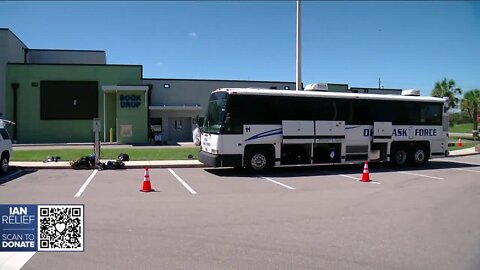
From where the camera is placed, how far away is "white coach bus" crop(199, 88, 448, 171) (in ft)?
47.4

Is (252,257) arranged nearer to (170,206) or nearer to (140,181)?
(170,206)

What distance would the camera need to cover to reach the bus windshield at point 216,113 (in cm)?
1443

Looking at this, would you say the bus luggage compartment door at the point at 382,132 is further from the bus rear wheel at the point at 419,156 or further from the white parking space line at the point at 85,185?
the white parking space line at the point at 85,185

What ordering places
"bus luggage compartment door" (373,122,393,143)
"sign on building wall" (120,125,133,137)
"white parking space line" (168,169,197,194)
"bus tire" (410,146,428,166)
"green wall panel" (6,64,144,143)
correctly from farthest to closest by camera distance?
1. "sign on building wall" (120,125,133,137)
2. "green wall panel" (6,64,144,143)
3. "bus tire" (410,146,428,166)
4. "bus luggage compartment door" (373,122,393,143)
5. "white parking space line" (168,169,197,194)

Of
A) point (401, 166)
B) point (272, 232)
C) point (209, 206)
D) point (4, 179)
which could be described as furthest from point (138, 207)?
point (401, 166)

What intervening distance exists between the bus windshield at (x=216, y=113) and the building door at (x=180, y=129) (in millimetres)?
22717

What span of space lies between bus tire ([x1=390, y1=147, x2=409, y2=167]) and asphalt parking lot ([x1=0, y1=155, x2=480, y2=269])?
3.43 metres

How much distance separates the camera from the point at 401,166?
703 inches

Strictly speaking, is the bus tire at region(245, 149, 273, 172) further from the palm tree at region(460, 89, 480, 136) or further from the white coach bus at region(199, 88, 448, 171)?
the palm tree at region(460, 89, 480, 136)

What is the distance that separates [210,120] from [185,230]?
8768mm

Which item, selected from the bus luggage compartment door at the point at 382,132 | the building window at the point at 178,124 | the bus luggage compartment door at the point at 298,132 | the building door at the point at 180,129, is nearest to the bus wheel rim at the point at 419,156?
the bus luggage compartment door at the point at 382,132

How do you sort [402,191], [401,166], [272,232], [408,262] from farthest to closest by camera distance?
[401,166] → [402,191] → [272,232] → [408,262]

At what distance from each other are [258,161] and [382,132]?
575 centimetres

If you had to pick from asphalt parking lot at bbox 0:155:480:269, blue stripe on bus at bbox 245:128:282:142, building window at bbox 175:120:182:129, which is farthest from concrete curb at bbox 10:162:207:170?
building window at bbox 175:120:182:129
